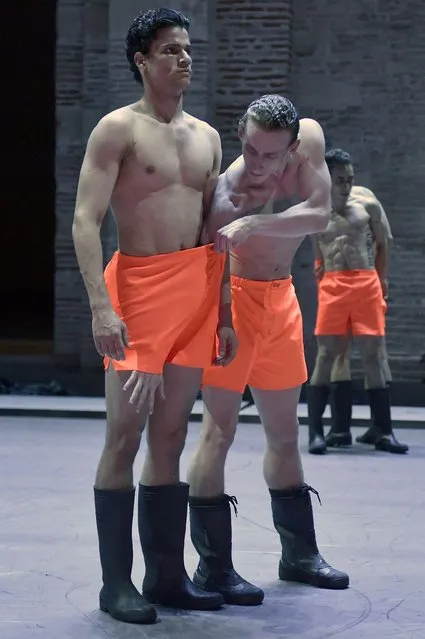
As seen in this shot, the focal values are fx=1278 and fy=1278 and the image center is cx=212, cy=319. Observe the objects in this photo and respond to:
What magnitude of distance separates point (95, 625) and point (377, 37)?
8.69 metres

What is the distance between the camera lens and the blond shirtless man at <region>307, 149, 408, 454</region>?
845cm

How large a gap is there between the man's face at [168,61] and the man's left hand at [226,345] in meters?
0.86

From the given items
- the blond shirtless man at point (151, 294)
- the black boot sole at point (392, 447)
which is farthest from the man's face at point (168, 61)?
the black boot sole at point (392, 447)

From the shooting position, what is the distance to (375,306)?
848 cm

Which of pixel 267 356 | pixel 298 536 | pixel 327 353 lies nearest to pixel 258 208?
pixel 267 356

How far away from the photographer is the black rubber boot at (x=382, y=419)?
8578mm

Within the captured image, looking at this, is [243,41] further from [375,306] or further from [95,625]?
[95,625]

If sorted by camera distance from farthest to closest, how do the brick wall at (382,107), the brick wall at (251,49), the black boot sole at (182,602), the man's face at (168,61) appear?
the brick wall at (382,107)
the brick wall at (251,49)
the black boot sole at (182,602)
the man's face at (168,61)

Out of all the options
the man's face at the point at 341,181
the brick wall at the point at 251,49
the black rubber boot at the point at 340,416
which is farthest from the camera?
the brick wall at the point at 251,49

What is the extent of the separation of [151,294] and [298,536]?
1212mm

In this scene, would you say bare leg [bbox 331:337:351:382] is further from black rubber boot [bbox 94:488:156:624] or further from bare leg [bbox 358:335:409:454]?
black rubber boot [bbox 94:488:156:624]

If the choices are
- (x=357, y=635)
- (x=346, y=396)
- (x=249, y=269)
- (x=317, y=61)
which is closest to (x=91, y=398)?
(x=346, y=396)

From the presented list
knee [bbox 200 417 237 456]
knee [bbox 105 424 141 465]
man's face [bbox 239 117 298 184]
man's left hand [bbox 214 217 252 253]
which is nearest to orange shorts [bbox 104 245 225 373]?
man's left hand [bbox 214 217 252 253]

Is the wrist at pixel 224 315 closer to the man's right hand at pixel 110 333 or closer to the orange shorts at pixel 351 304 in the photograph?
the man's right hand at pixel 110 333
